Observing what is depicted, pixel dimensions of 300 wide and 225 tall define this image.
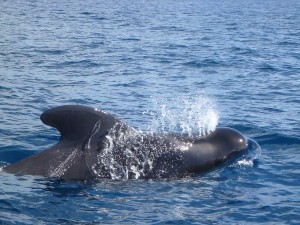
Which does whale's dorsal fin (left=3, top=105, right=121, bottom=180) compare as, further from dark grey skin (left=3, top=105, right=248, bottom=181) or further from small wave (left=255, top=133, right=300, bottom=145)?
small wave (left=255, top=133, right=300, bottom=145)

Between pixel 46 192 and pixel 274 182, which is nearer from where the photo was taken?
pixel 46 192

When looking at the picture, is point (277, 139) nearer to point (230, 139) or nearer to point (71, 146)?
point (230, 139)

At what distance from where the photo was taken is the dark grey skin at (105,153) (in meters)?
13.2

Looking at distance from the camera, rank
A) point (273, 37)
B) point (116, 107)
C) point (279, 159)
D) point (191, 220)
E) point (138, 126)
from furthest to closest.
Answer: point (273, 37), point (116, 107), point (138, 126), point (279, 159), point (191, 220)

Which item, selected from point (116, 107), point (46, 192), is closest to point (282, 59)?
point (116, 107)

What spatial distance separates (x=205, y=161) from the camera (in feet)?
46.4

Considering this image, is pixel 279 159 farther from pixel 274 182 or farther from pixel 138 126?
pixel 138 126

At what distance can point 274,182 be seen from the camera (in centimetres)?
1419

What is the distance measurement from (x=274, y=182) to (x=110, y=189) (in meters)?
3.43

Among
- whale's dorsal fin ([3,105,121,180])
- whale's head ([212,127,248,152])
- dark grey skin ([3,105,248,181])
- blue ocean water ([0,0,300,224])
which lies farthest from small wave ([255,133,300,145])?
whale's dorsal fin ([3,105,121,180])

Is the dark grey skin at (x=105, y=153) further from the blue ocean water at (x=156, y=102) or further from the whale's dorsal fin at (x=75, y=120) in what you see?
the blue ocean water at (x=156, y=102)

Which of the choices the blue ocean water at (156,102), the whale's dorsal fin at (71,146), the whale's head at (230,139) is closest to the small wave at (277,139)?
the blue ocean water at (156,102)

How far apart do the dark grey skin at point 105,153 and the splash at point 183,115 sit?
1779mm

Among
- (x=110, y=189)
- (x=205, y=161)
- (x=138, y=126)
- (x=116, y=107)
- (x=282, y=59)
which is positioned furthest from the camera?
(x=282, y=59)
